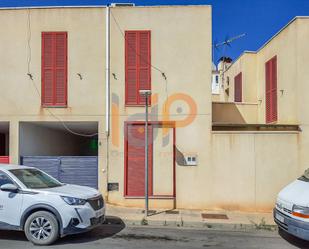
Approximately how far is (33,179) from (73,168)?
151 inches

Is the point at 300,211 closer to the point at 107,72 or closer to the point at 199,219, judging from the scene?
the point at 199,219

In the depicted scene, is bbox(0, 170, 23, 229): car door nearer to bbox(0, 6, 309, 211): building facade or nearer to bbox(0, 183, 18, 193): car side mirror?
bbox(0, 183, 18, 193): car side mirror

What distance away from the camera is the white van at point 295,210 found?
6992mm

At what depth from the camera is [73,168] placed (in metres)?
12.0

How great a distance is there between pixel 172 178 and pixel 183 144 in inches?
45.3

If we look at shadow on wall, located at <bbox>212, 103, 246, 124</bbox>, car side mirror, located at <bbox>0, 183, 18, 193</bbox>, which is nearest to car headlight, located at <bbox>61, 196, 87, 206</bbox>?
car side mirror, located at <bbox>0, 183, 18, 193</bbox>

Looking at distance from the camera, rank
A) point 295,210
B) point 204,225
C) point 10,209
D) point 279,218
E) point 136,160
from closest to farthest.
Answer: point 295,210
point 10,209
point 279,218
point 204,225
point 136,160

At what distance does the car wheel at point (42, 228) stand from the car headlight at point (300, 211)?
189 inches

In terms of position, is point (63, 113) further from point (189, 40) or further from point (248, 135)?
point (248, 135)

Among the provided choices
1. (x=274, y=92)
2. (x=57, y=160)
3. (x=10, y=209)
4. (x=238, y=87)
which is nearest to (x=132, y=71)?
(x=57, y=160)

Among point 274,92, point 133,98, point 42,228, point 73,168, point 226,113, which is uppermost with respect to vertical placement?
point 274,92

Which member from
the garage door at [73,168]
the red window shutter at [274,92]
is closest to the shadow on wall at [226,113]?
the red window shutter at [274,92]

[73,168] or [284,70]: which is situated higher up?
[284,70]

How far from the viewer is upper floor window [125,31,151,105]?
11.8 m
